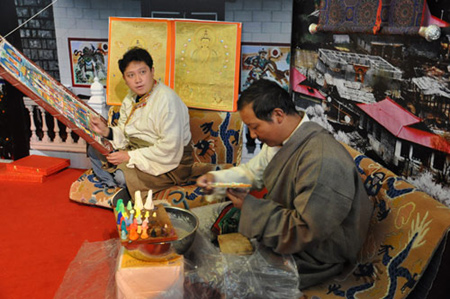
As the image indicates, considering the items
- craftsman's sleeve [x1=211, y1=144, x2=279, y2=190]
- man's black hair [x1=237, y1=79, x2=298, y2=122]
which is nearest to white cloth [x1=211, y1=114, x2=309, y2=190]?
craftsman's sleeve [x1=211, y1=144, x2=279, y2=190]

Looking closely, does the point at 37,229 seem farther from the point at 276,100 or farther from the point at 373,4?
the point at 373,4

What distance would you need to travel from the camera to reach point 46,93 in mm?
3605

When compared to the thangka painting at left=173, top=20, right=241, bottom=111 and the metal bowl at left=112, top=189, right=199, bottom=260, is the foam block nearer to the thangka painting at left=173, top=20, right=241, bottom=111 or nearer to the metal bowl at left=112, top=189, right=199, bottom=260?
the metal bowl at left=112, top=189, right=199, bottom=260

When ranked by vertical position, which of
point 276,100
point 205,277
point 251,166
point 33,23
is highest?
point 33,23

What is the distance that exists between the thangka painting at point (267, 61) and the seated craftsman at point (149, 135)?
3.55ft

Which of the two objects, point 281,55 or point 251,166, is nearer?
point 251,166

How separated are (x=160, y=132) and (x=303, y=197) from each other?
6.63 ft

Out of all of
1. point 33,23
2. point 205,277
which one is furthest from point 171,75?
point 205,277

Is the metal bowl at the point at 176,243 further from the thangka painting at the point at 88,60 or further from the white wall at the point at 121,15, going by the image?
the thangka painting at the point at 88,60

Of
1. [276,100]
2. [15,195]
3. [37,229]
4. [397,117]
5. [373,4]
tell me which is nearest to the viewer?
[276,100]

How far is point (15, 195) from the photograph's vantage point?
4359 mm

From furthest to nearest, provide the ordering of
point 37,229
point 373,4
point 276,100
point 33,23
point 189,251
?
point 33,23 < point 37,229 < point 373,4 < point 189,251 < point 276,100

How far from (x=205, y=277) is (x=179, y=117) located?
1837 millimetres

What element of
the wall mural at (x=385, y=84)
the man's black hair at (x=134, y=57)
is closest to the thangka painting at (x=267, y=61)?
the wall mural at (x=385, y=84)
